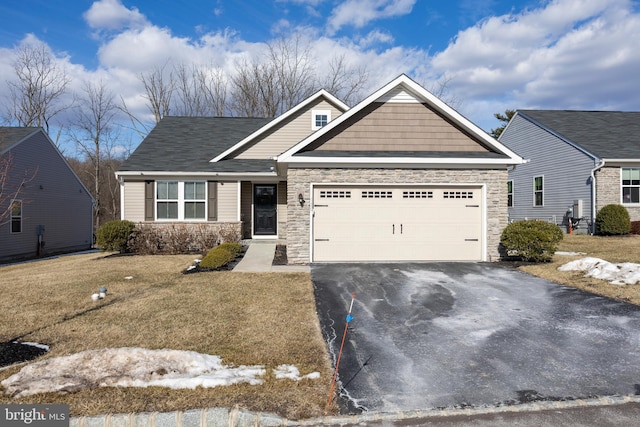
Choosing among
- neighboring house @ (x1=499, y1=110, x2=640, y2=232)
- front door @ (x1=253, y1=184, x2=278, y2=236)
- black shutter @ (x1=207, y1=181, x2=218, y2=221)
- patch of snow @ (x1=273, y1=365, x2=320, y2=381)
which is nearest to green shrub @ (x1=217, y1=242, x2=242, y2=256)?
black shutter @ (x1=207, y1=181, x2=218, y2=221)

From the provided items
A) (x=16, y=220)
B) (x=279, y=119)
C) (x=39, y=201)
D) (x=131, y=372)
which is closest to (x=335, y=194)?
(x=279, y=119)

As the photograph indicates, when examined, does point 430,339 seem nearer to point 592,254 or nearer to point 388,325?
point 388,325

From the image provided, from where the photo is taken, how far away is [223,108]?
34375mm

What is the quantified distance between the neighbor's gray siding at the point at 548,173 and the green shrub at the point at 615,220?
1241mm

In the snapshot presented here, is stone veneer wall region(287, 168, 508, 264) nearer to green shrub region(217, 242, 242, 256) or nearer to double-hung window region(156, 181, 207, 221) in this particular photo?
green shrub region(217, 242, 242, 256)

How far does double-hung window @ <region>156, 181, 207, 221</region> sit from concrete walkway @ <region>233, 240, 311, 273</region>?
106 inches

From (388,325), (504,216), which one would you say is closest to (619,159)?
(504,216)

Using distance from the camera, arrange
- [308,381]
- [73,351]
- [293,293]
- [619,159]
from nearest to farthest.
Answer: [308,381], [73,351], [293,293], [619,159]

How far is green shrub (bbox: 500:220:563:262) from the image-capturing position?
1089 centimetres

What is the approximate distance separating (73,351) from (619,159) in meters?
21.6

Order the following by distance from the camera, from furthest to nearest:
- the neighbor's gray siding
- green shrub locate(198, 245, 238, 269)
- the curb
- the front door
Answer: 1. the neighbor's gray siding
2. the front door
3. green shrub locate(198, 245, 238, 269)
4. the curb

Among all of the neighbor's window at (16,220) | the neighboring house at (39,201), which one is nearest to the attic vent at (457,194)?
the neighboring house at (39,201)

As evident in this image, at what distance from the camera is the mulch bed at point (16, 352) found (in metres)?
4.63

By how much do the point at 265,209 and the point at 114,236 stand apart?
5.85 metres
